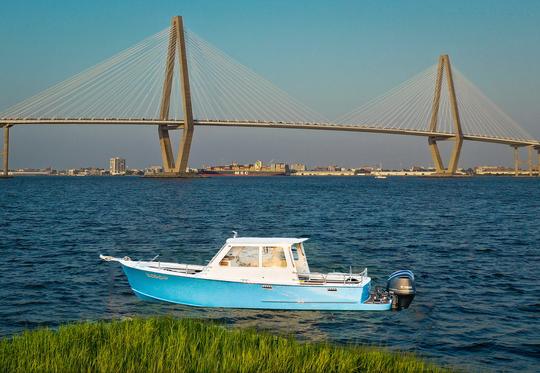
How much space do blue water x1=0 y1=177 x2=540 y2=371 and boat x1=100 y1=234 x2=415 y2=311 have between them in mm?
268

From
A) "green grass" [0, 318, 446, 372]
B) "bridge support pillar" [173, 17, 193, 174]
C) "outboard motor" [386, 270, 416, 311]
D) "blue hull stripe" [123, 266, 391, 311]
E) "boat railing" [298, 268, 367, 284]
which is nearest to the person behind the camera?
"green grass" [0, 318, 446, 372]

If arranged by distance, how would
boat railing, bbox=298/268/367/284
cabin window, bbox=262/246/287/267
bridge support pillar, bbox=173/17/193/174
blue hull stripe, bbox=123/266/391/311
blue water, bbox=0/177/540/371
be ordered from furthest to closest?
bridge support pillar, bbox=173/17/193/174, boat railing, bbox=298/268/367/284, cabin window, bbox=262/246/287/267, blue hull stripe, bbox=123/266/391/311, blue water, bbox=0/177/540/371

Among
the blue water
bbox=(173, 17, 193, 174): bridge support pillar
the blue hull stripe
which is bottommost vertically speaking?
the blue water

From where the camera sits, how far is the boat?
14305 millimetres

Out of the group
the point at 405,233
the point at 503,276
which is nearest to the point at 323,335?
the point at 503,276

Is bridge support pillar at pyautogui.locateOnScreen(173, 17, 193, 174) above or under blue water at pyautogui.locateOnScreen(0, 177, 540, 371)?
above

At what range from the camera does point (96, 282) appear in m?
17.8

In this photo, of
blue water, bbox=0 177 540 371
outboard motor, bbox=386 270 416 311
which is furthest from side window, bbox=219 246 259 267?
outboard motor, bbox=386 270 416 311

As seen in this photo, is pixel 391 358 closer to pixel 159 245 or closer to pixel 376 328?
pixel 376 328

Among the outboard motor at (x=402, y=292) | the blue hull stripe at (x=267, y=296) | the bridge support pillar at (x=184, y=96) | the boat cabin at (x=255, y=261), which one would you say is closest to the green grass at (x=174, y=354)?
the blue hull stripe at (x=267, y=296)

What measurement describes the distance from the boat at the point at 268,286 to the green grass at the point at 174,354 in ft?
14.5

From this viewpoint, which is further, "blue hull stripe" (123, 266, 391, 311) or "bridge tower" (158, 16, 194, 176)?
"bridge tower" (158, 16, 194, 176)

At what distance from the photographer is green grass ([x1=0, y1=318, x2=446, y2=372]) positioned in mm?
8156

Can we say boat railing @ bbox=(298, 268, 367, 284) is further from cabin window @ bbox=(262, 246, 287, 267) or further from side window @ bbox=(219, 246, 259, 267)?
side window @ bbox=(219, 246, 259, 267)
